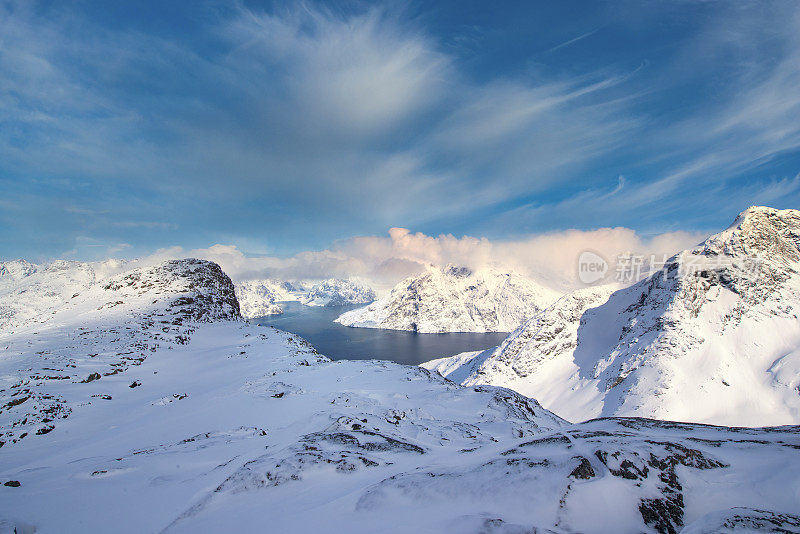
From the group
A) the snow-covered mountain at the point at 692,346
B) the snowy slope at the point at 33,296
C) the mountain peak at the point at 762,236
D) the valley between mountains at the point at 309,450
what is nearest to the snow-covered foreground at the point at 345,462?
the valley between mountains at the point at 309,450

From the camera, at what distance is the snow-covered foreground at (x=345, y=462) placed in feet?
17.7

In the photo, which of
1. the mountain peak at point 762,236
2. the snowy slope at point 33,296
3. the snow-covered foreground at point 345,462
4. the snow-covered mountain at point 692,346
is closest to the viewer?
the snow-covered foreground at point 345,462

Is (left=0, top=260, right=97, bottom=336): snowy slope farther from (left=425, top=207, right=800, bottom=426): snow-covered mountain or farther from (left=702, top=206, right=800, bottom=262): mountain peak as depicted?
(left=702, top=206, right=800, bottom=262): mountain peak

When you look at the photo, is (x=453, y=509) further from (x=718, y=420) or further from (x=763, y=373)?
(x=763, y=373)

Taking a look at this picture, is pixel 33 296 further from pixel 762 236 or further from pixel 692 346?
pixel 762 236

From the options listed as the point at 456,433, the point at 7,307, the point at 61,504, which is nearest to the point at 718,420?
the point at 456,433

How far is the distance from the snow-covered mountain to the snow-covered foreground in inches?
3950

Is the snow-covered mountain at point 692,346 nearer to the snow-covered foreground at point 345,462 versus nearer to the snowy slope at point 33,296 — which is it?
the snow-covered foreground at point 345,462

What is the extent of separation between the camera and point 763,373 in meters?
90.6

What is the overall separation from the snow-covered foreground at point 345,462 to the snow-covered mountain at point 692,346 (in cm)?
10033

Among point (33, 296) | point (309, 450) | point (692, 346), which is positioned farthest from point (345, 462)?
point (33, 296)

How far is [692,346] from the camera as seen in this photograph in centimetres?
9981

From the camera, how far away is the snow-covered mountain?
8644cm

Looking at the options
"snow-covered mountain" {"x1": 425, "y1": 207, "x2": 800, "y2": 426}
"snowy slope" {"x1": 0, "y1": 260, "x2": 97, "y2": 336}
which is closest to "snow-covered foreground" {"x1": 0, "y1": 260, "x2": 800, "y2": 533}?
"snow-covered mountain" {"x1": 425, "y1": 207, "x2": 800, "y2": 426}
